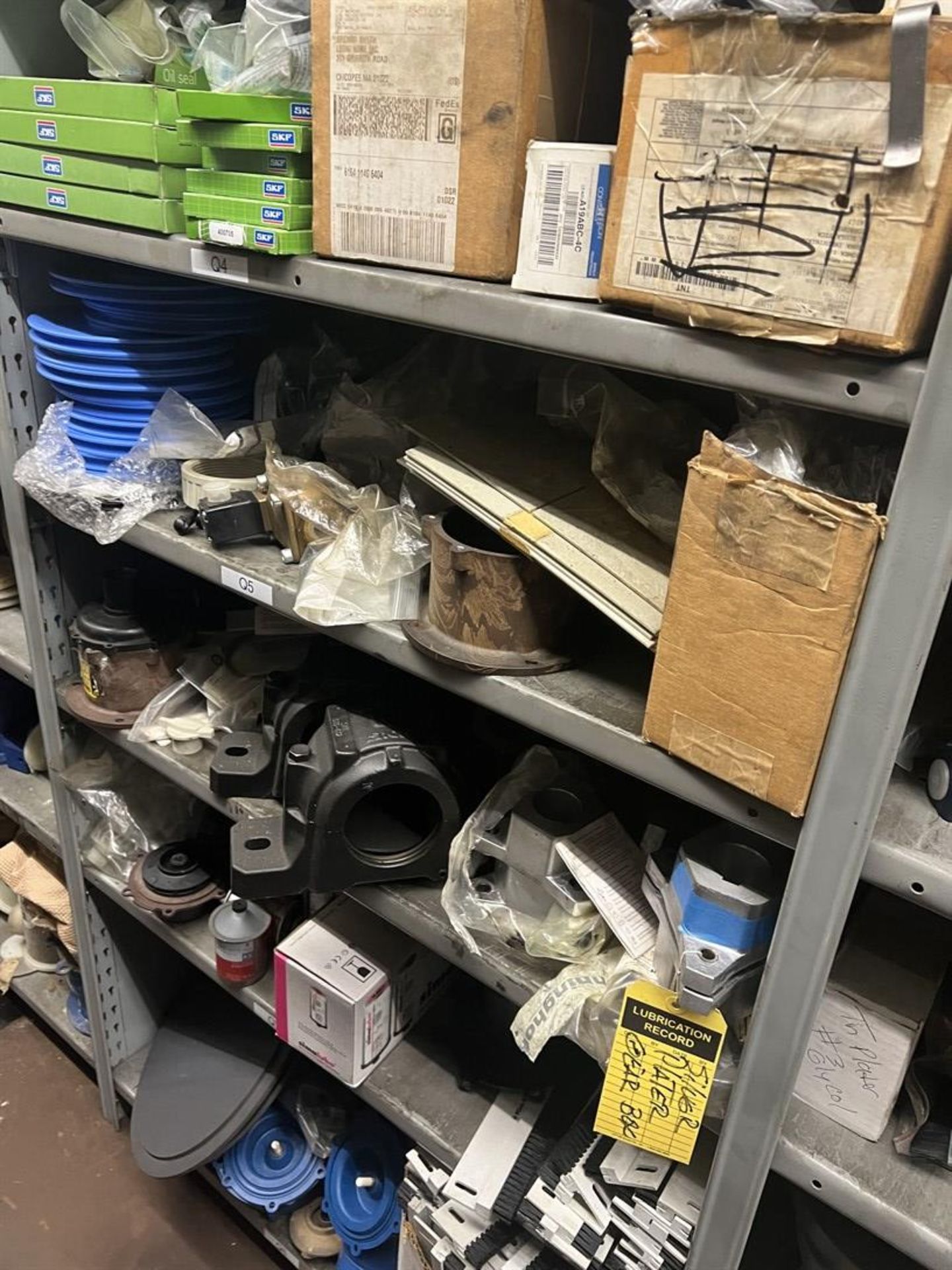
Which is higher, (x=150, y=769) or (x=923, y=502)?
(x=923, y=502)

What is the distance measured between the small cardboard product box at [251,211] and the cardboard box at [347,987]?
86 cm

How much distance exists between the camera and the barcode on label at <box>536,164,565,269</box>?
25.7 inches

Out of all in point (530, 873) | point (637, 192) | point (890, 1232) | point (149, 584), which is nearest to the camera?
point (637, 192)

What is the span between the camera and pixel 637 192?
1.96ft

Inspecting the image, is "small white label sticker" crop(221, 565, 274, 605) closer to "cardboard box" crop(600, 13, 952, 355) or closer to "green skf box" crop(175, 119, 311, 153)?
"green skf box" crop(175, 119, 311, 153)

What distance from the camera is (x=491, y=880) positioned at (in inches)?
39.8

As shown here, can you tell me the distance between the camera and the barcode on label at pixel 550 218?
2.14ft

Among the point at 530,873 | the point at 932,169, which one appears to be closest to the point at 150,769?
the point at 530,873

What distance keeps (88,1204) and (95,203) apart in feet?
5.46

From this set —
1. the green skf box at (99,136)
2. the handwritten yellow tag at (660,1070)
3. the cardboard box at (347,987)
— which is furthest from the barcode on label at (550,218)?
the cardboard box at (347,987)

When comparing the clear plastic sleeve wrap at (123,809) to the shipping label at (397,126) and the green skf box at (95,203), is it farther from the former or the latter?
the shipping label at (397,126)

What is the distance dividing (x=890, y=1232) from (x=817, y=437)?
637 millimetres

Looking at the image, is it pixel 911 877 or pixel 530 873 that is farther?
pixel 530 873

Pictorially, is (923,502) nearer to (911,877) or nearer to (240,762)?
(911,877)
